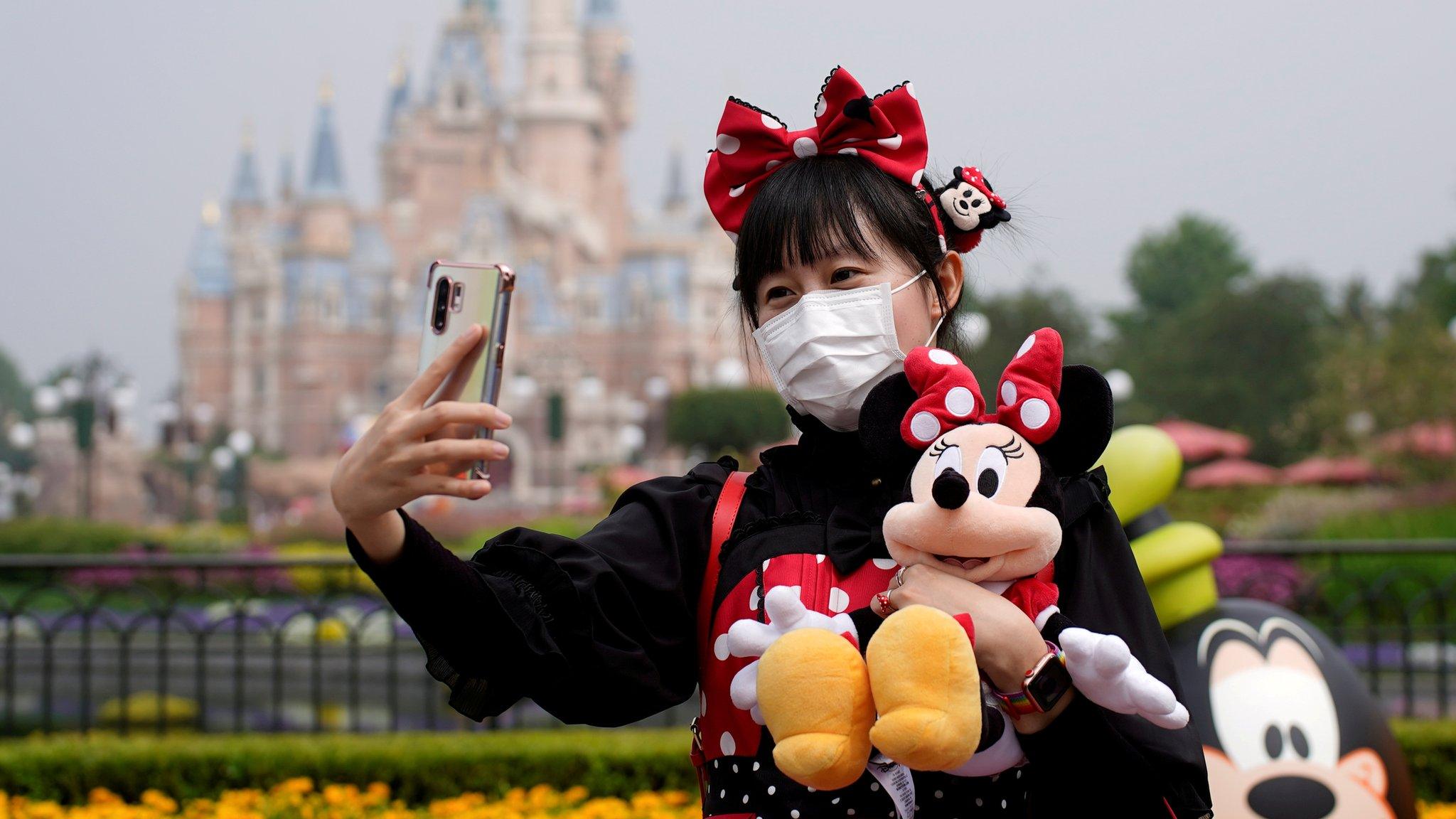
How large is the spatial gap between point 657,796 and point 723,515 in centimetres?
318

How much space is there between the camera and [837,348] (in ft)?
5.86

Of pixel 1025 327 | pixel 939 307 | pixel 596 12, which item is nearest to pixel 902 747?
pixel 939 307

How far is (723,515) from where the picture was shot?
1798 millimetres

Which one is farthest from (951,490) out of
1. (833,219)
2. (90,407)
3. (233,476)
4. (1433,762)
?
(233,476)

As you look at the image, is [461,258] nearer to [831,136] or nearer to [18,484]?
[18,484]

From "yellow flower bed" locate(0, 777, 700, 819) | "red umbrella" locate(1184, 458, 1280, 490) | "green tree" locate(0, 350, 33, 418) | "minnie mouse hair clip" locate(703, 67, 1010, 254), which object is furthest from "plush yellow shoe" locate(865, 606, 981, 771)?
"green tree" locate(0, 350, 33, 418)

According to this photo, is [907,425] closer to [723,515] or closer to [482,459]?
[723,515]

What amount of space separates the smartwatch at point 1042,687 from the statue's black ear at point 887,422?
0.93 feet

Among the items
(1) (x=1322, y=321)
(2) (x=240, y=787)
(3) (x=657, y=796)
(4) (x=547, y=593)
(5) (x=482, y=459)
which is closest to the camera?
(5) (x=482, y=459)

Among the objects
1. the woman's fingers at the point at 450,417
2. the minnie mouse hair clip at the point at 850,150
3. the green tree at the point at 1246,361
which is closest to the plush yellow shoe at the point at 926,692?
the woman's fingers at the point at 450,417

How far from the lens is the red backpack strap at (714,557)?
5.83 feet

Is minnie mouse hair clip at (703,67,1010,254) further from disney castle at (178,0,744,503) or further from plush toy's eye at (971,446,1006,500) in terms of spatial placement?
disney castle at (178,0,744,503)

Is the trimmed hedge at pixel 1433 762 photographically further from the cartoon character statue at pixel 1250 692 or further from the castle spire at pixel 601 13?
the castle spire at pixel 601 13

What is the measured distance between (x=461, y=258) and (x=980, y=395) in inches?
2137
